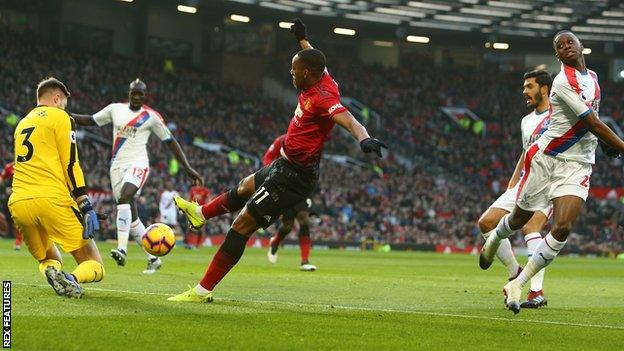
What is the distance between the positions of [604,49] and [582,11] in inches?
379

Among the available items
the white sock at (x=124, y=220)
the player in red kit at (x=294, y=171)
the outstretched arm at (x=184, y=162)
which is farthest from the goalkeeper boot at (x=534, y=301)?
the white sock at (x=124, y=220)

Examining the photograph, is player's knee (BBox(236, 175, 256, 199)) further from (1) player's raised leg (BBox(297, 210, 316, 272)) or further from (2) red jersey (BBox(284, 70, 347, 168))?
(1) player's raised leg (BBox(297, 210, 316, 272))

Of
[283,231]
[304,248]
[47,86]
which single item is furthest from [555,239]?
[283,231]

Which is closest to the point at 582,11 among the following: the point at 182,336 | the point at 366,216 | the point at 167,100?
the point at 366,216

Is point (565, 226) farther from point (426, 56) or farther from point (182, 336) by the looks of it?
point (426, 56)

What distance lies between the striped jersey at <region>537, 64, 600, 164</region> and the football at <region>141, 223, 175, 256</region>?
378 centimetres

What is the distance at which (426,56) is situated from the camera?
195 feet

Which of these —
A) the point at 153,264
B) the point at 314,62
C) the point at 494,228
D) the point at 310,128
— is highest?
the point at 314,62

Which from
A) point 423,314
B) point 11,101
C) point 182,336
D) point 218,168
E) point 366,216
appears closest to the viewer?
point 182,336

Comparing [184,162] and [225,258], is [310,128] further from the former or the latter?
[184,162]

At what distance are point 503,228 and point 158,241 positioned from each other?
342cm

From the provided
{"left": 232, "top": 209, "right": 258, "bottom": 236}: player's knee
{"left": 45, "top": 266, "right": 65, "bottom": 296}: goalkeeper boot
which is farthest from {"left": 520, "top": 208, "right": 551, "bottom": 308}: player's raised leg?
{"left": 45, "top": 266, "right": 65, "bottom": 296}: goalkeeper boot

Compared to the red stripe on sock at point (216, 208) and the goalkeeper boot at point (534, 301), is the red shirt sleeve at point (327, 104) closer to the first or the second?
the red stripe on sock at point (216, 208)

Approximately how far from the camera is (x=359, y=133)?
8.43m
